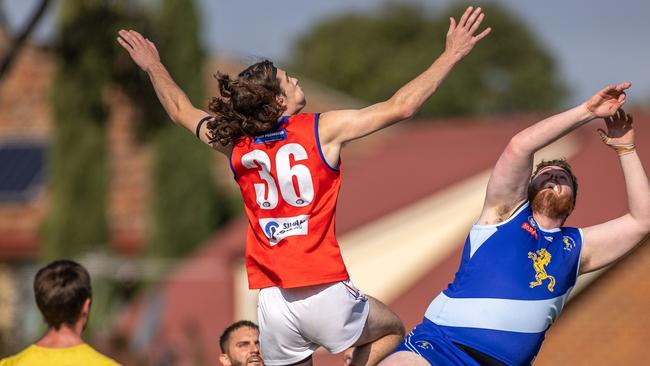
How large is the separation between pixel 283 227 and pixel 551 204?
1.17 metres

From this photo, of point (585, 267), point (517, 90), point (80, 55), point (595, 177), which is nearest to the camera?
point (585, 267)

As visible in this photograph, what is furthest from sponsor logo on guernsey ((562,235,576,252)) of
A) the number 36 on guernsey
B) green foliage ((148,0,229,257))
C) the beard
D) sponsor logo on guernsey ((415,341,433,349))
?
green foliage ((148,0,229,257))

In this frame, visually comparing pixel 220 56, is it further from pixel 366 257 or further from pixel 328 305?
pixel 328 305

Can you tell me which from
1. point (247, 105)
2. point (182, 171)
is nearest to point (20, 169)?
point (182, 171)

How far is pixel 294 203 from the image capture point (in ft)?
16.3

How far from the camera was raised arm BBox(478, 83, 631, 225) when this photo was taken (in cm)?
486

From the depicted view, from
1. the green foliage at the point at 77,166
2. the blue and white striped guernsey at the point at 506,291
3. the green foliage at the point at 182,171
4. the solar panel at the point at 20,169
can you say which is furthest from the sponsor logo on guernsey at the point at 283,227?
the solar panel at the point at 20,169

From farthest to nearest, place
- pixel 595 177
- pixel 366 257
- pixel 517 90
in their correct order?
1. pixel 517 90
2. pixel 366 257
3. pixel 595 177

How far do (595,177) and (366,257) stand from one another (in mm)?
4528

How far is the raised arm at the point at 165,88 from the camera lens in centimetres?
543

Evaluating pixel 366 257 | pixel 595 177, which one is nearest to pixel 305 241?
pixel 595 177

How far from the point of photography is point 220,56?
29688 millimetres

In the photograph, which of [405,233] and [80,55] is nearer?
[405,233]

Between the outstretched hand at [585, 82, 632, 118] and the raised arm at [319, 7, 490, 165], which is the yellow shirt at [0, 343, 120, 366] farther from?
the outstretched hand at [585, 82, 632, 118]
